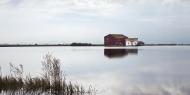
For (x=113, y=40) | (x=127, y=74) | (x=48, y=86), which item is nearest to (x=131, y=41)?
(x=113, y=40)

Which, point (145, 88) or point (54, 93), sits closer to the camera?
point (54, 93)

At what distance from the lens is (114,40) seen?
432 feet

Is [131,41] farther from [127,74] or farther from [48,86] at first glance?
[48,86]

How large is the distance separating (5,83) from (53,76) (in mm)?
2542

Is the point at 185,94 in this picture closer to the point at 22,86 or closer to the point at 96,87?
the point at 96,87

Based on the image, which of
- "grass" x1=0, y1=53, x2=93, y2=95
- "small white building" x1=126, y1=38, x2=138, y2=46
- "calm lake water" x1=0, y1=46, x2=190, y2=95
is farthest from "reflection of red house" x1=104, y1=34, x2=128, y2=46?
"grass" x1=0, y1=53, x2=93, y2=95

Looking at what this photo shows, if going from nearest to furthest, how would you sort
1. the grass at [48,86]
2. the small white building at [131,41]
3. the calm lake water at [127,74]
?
the grass at [48,86] → the calm lake water at [127,74] → the small white building at [131,41]

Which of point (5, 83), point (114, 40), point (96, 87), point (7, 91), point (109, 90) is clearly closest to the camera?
point (7, 91)

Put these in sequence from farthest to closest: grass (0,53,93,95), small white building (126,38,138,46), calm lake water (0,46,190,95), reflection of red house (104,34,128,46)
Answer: small white building (126,38,138,46) → reflection of red house (104,34,128,46) → calm lake water (0,46,190,95) → grass (0,53,93,95)

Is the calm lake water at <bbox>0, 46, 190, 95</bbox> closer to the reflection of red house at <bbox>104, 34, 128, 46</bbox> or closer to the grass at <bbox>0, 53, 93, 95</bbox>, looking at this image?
the grass at <bbox>0, 53, 93, 95</bbox>

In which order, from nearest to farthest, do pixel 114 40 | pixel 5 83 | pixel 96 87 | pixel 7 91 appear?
pixel 7 91 < pixel 5 83 < pixel 96 87 < pixel 114 40

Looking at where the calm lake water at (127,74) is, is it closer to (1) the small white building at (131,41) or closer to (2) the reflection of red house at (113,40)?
(2) the reflection of red house at (113,40)

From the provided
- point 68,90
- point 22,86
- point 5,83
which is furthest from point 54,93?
point 5,83

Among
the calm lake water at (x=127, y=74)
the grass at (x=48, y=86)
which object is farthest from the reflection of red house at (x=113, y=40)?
the grass at (x=48, y=86)
